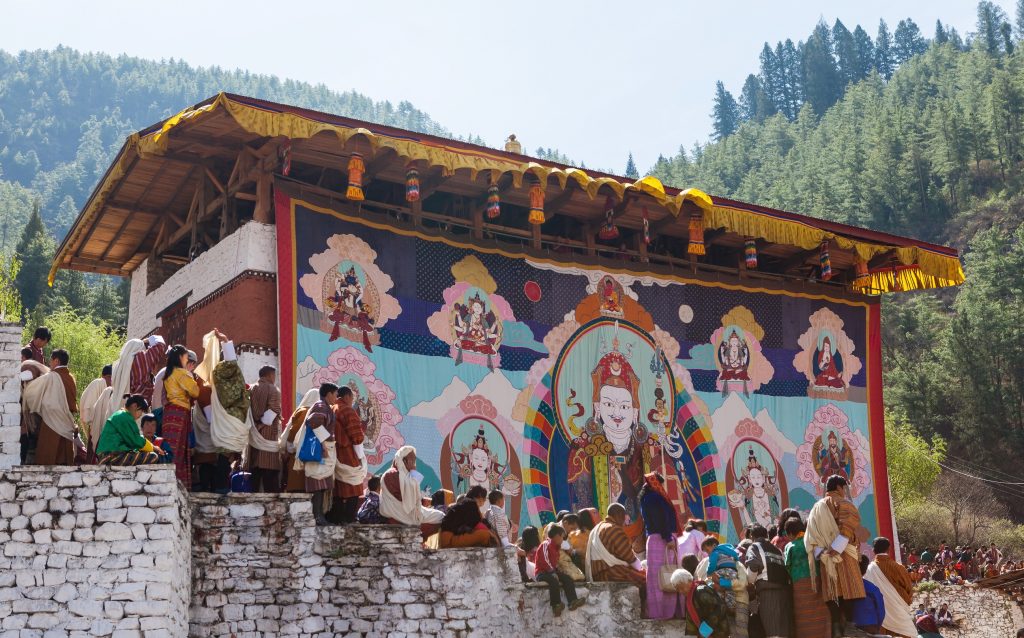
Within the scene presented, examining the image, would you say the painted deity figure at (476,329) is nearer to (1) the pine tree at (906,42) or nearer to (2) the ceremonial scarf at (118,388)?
(2) the ceremonial scarf at (118,388)

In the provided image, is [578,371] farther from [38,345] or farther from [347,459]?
[38,345]

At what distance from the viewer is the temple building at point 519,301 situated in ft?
44.4

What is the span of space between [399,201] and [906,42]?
111 m

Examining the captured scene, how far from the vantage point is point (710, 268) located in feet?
56.8

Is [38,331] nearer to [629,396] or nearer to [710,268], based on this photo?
[629,396]

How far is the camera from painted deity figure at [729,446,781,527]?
16.4 m

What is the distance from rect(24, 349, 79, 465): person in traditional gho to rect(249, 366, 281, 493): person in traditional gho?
55.8 inches

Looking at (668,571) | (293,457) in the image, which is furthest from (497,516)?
(293,457)

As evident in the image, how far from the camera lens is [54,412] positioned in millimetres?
8758

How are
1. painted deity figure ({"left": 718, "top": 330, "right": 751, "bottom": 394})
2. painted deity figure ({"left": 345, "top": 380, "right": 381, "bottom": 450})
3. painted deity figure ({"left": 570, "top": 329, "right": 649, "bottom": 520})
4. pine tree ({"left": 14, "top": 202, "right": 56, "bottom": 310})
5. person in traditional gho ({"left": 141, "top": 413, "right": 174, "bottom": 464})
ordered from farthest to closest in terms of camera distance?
pine tree ({"left": 14, "top": 202, "right": 56, "bottom": 310}), painted deity figure ({"left": 718, "top": 330, "right": 751, "bottom": 394}), painted deity figure ({"left": 570, "top": 329, "right": 649, "bottom": 520}), painted deity figure ({"left": 345, "top": 380, "right": 381, "bottom": 450}), person in traditional gho ({"left": 141, "top": 413, "right": 174, "bottom": 464})

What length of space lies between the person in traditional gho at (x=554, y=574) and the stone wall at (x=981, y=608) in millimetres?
13765

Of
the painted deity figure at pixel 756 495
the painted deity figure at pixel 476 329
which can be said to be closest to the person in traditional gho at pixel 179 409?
the painted deity figure at pixel 476 329

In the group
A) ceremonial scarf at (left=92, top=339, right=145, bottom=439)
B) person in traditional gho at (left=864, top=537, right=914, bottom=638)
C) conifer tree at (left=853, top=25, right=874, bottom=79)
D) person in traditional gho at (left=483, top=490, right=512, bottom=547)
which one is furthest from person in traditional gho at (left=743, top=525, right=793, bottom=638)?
conifer tree at (left=853, top=25, right=874, bottom=79)

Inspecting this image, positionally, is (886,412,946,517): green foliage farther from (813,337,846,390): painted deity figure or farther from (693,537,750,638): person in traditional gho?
(693,537,750,638): person in traditional gho
